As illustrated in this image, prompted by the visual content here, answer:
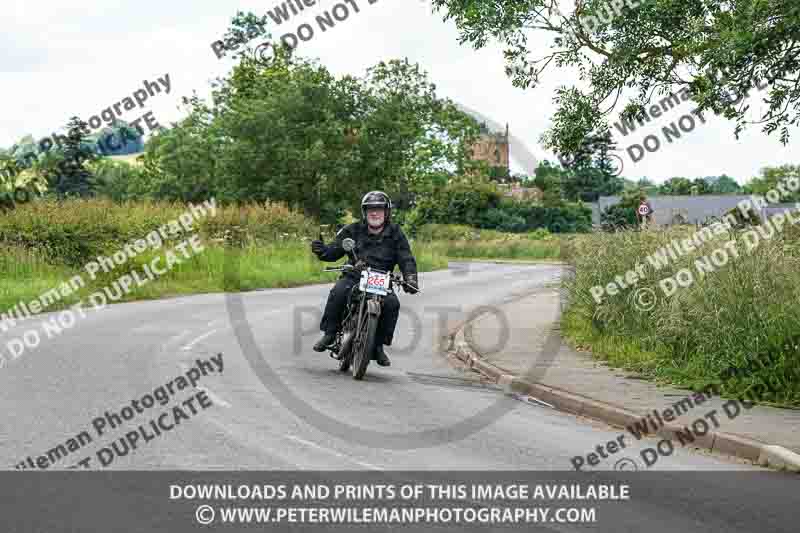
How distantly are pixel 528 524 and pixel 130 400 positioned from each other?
564cm

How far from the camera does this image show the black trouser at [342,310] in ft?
42.5

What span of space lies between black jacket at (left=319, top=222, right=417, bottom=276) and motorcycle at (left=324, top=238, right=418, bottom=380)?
151mm

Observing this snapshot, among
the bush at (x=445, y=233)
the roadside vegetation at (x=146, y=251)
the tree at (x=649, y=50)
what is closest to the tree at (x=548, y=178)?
the bush at (x=445, y=233)

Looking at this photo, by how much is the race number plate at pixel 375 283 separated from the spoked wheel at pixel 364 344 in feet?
0.99

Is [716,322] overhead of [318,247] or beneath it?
beneath

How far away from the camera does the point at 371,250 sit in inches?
527

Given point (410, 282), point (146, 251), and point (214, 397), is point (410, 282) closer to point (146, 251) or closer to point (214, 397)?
point (214, 397)

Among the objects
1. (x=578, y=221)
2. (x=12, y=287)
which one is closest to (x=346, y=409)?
(x=12, y=287)

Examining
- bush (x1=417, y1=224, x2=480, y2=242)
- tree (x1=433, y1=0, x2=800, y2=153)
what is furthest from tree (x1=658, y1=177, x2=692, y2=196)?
tree (x1=433, y1=0, x2=800, y2=153)

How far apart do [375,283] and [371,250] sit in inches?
25.3

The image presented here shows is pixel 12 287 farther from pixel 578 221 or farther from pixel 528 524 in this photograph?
pixel 578 221

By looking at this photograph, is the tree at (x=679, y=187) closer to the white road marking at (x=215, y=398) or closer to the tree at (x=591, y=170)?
the tree at (x=591, y=170)

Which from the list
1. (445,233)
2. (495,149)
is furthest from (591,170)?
(445,233)

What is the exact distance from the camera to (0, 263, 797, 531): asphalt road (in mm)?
7938
